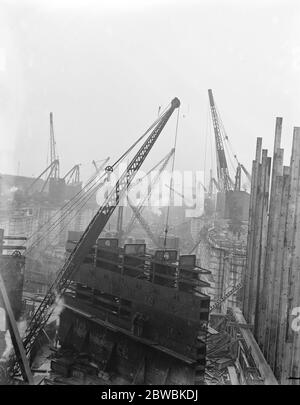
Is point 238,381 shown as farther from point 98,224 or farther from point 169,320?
point 98,224

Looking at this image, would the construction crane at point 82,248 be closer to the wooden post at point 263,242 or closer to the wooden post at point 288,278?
the wooden post at point 263,242

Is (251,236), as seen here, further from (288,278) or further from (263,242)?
(288,278)

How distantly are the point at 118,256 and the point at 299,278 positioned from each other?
8.19m

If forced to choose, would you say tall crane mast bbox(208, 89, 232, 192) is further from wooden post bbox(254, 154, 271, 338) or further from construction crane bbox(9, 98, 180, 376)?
wooden post bbox(254, 154, 271, 338)

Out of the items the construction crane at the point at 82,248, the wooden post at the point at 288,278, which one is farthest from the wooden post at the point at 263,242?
the construction crane at the point at 82,248

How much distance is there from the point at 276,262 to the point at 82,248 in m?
8.62

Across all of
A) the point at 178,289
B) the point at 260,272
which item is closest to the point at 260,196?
the point at 260,272

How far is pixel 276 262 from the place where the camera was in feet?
36.9

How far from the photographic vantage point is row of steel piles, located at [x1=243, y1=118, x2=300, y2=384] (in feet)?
32.4

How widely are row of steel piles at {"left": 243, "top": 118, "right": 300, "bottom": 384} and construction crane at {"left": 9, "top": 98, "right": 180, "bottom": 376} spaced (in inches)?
258

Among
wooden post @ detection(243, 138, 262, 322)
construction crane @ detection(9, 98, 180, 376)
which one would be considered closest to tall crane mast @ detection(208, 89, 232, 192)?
construction crane @ detection(9, 98, 180, 376)

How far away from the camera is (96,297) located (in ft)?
53.8

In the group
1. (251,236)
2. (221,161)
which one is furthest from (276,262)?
(221,161)

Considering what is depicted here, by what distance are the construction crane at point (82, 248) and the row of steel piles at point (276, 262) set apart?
6.56 metres
